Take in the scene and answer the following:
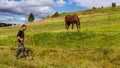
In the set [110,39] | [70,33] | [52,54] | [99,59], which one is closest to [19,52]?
[52,54]

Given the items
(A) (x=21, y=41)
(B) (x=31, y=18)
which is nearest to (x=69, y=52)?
(A) (x=21, y=41)

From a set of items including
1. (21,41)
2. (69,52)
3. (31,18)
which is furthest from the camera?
(31,18)

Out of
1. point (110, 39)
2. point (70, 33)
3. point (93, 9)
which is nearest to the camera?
point (110, 39)

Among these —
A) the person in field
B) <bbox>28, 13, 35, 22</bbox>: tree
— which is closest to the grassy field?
the person in field

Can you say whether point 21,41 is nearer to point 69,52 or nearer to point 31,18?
point 69,52

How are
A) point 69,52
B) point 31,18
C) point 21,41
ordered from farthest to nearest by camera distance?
point 31,18 < point 69,52 < point 21,41

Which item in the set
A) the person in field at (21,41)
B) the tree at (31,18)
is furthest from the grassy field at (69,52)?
the tree at (31,18)

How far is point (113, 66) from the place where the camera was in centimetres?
1919

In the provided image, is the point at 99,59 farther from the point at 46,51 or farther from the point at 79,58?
the point at 46,51

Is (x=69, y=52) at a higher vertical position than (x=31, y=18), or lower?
higher

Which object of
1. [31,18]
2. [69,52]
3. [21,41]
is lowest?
[31,18]

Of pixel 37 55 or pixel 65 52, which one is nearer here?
pixel 65 52

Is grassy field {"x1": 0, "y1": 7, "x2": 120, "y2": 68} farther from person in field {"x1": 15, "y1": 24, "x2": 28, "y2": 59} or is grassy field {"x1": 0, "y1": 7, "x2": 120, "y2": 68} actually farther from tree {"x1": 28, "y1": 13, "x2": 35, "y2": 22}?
tree {"x1": 28, "y1": 13, "x2": 35, "y2": 22}

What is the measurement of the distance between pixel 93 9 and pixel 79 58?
105 meters
